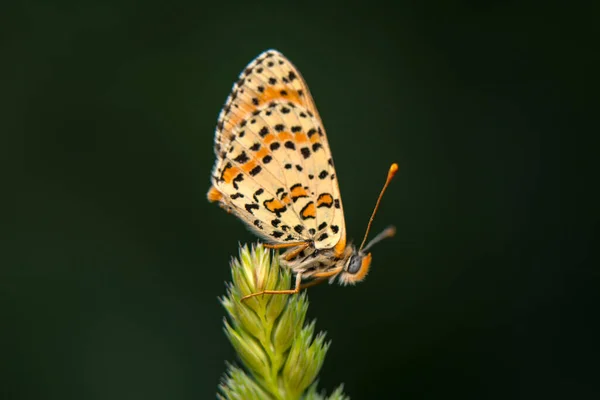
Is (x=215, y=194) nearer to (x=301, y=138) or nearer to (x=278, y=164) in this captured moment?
(x=278, y=164)

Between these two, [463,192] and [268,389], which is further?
[463,192]

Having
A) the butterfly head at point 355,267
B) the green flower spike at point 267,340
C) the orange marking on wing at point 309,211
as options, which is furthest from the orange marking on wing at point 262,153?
the green flower spike at point 267,340

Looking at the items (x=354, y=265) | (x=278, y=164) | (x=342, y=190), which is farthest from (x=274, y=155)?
(x=342, y=190)

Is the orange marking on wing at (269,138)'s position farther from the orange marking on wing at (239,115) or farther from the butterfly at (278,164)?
the orange marking on wing at (239,115)

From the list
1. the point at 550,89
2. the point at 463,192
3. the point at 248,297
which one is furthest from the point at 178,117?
the point at 248,297

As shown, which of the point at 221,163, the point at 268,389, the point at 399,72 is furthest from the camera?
the point at 399,72

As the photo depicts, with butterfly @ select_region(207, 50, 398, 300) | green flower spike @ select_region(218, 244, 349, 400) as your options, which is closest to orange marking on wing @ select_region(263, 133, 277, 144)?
butterfly @ select_region(207, 50, 398, 300)

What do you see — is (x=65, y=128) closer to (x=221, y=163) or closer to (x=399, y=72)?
(x=399, y=72)

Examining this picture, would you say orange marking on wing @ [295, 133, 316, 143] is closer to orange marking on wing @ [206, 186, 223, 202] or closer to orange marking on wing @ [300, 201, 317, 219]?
orange marking on wing @ [300, 201, 317, 219]

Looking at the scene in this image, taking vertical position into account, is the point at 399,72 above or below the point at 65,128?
above
